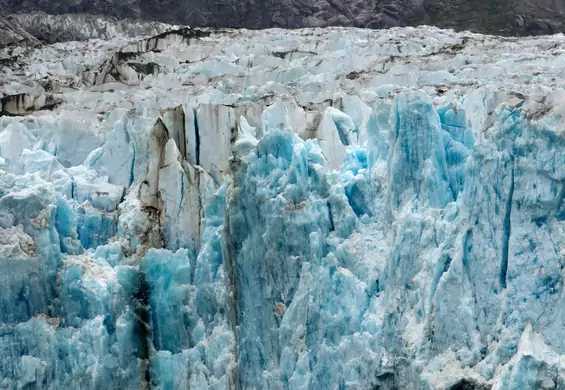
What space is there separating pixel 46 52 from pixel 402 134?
21867mm

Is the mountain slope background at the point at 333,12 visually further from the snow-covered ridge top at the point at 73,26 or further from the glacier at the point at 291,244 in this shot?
the glacier at the point at 291,244

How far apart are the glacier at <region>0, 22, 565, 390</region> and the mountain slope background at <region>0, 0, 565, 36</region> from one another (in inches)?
1155

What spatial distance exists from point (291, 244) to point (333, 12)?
116ft

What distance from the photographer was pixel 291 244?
12.8 meters

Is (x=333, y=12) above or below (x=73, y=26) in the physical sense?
above

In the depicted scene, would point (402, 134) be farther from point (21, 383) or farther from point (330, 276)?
point (21, 383)

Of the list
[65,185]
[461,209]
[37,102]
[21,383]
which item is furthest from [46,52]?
[461,209]

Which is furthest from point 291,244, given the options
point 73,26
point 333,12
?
point 333,12

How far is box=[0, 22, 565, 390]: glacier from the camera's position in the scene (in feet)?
36.4

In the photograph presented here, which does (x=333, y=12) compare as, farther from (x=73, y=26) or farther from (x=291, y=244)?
(x=291, y=244)

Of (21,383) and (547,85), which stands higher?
(547,85)

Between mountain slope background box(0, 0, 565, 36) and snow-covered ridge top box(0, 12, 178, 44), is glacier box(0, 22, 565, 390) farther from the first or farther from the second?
mountain slope background box(0, 0, 565, 36)

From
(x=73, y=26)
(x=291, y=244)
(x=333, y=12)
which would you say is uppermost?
(x=333, y=12)

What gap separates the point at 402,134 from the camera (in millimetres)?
12445
